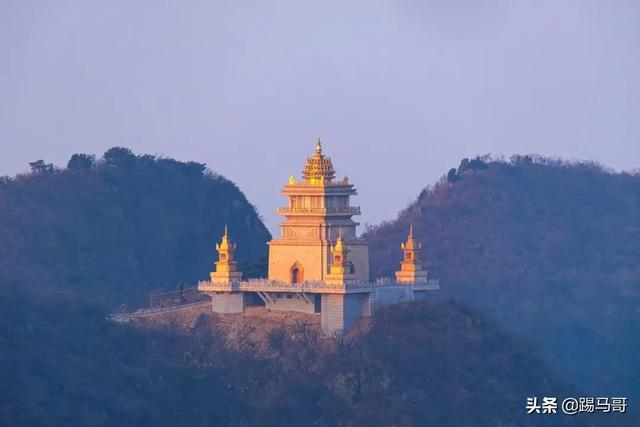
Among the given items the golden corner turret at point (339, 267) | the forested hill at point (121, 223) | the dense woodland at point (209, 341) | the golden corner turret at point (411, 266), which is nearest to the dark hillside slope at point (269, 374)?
the dense woodland at point (209, 341)

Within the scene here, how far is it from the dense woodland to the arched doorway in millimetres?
2548

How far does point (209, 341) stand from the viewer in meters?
153

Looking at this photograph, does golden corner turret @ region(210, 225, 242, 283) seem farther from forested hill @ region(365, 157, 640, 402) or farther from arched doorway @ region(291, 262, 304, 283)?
forested hill @ region(365, 157, 640, 402)

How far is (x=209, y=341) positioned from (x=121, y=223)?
Answer: 119ft

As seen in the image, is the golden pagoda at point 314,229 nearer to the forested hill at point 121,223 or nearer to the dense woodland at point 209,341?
the dense woodland at point 209,341

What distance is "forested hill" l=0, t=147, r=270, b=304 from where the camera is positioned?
179375mm

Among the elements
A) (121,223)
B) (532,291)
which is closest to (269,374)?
(121,223)

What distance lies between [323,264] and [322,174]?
3.91 m

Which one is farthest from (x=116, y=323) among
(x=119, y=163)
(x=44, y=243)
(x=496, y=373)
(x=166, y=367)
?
(x=119, y=163)

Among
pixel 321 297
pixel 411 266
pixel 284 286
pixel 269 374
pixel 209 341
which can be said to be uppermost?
pixel 411 266

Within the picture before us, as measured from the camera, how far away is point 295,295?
153 metres

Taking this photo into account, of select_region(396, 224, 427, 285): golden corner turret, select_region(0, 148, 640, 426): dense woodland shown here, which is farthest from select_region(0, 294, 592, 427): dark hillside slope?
select_region(396, 224, 427, 285): golden corner turret

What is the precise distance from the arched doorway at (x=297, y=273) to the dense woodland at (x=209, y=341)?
2.55 meters

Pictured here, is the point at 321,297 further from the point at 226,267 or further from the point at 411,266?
the point at 411,266
